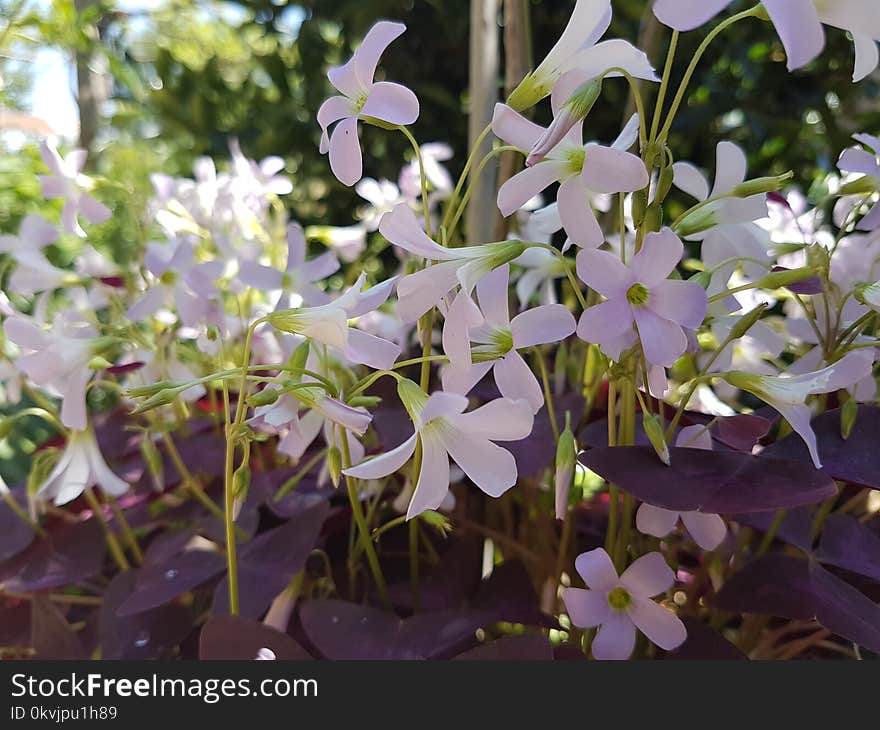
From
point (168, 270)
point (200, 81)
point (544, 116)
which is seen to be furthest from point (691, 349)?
point (200, 81)

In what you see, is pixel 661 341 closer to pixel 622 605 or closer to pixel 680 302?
pixel 680 302

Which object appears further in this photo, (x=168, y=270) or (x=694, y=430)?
(x=168, y=270)

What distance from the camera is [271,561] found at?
568mm

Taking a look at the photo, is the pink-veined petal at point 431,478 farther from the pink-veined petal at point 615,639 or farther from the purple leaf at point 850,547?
the purple leaf at point 850,547

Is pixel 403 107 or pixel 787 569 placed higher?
pixel 403 107

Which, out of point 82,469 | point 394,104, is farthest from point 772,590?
point 82,469

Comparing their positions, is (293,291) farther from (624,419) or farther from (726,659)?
(726,659)

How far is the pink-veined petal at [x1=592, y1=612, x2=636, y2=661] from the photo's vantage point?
1.47 ft

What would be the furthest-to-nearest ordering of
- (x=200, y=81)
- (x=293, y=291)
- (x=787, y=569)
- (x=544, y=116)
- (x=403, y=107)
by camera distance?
(x=200, y=81)
(x=544, y=116)
(x=293, y=291)
(x=787, y=569)
(x=403, y=107)

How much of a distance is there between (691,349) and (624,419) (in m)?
0.06

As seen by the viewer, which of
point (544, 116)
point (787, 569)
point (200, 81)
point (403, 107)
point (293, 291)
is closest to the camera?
point (403, 107)

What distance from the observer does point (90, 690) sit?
45 centimetres

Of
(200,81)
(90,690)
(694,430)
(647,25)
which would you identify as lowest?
(90,690)

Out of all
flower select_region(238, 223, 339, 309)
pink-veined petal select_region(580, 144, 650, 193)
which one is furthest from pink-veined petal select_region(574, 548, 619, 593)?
flower select_region(238, 223, 339, 309)
